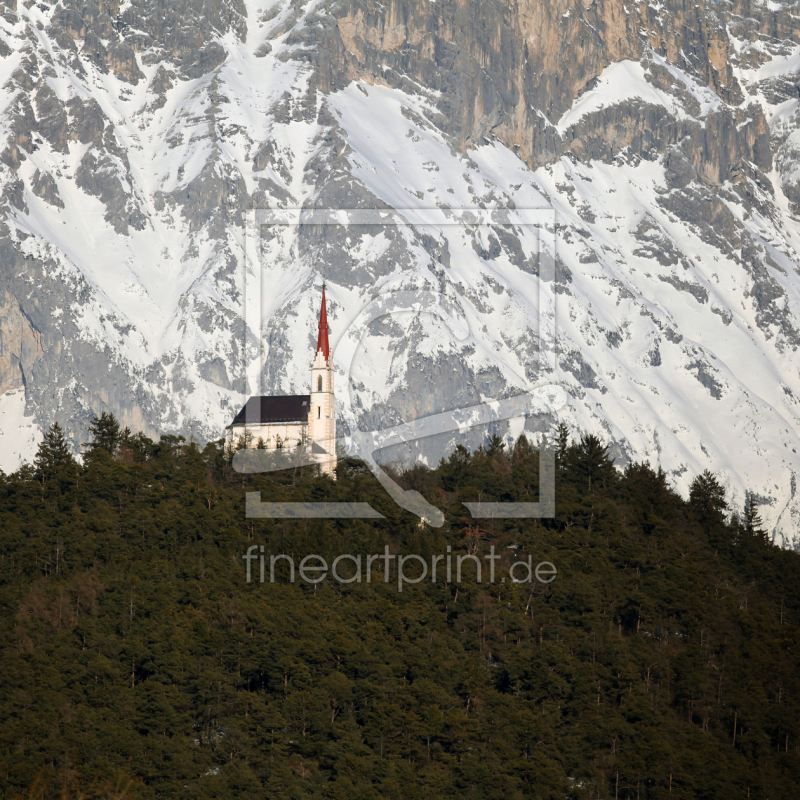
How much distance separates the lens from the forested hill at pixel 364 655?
88.6m

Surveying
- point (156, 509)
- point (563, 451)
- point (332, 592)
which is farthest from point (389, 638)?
point (563, 451)

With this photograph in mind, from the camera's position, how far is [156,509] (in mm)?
110438

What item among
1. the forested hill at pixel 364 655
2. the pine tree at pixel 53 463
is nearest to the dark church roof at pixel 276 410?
the forested hill at pixel 364 655

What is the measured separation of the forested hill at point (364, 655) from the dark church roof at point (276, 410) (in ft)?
46.9

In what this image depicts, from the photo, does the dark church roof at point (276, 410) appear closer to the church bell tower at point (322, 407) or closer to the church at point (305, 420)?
the church at point (305, 420)

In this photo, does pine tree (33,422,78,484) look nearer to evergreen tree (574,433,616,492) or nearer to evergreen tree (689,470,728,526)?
evergreen tree (574,433,616,492)

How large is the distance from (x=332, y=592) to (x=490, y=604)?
10.8 metres

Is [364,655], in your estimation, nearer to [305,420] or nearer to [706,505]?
[305,420]

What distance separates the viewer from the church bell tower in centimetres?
13125

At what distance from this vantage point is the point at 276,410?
138 meters

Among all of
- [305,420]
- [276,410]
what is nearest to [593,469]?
[305,420]

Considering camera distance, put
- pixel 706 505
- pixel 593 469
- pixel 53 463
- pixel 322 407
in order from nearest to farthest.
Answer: pixel 53 463 → pixel 593 469 → pixel 322 407 → pixel 706 505

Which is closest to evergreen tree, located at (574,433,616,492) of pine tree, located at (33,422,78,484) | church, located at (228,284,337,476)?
church, located at (228,284,337,476)

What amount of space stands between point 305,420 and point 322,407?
229cm
